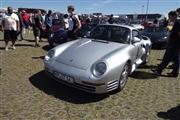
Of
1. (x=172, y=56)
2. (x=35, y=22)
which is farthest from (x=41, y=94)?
(x=35, y=22)

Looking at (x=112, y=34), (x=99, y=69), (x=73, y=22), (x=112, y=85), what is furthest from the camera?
(x=73, y=22)

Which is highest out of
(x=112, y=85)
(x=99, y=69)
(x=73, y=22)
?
(x=73, y=22)

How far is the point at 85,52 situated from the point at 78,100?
1160 millimetres

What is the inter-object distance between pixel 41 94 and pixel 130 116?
6.05 feet

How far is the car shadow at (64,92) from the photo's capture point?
5.04m

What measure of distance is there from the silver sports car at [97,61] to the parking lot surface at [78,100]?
0.89ft

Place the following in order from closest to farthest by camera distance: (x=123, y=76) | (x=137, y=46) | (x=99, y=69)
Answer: (x=99, y=69) < (x=123, y=76) < (x=137, y=46)

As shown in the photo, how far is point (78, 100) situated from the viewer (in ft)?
16.4

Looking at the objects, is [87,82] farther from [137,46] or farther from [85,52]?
[137,46]

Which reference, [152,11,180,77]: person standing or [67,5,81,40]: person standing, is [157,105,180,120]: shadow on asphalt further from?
[67,5,81,40]: person standing

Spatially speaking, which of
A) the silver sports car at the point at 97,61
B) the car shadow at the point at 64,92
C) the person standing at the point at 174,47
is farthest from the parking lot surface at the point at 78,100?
the person standing at the point at 174,47

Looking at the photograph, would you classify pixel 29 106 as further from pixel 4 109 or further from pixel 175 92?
pixel 175 92

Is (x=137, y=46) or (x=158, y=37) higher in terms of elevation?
(x=137, y=46)

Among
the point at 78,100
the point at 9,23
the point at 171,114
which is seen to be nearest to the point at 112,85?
the point at 78,100
